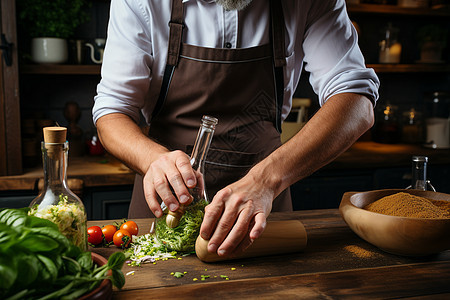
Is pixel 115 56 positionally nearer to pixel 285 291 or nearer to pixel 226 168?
pixel 226 168

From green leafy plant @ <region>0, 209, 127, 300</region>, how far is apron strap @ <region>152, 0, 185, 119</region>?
0.87 metres

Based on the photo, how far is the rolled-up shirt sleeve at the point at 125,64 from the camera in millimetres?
1460

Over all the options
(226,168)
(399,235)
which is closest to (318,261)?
(399,235)

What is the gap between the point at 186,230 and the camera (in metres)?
1.03

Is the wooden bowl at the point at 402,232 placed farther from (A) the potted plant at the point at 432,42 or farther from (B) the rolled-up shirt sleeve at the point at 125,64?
(A) the potted plant at the point at 432,42

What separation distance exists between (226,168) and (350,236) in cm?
55

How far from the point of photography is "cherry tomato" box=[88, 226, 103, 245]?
1.10 meters

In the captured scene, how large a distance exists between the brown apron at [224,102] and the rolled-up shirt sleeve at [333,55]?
0.36 ft

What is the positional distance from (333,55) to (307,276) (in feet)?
2.77

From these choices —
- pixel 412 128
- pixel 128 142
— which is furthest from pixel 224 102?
pixel 412 128

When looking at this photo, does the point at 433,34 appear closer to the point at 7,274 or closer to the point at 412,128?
the point at 412,128

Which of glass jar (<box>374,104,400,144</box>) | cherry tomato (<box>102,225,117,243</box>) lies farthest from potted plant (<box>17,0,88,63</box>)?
glass jar (<box>374,104,400,144</box>)

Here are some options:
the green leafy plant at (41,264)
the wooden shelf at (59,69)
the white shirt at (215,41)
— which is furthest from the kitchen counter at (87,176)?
the green leafy plant at (41,264)

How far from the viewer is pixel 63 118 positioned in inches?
115
